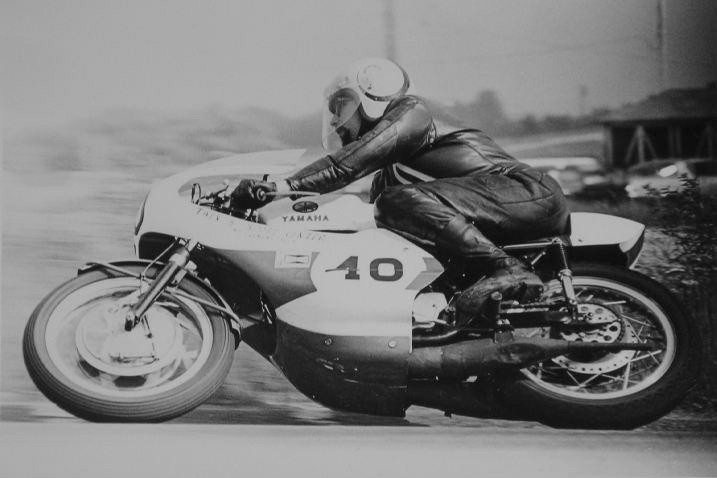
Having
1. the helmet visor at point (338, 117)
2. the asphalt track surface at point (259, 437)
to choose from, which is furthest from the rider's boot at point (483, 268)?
the helmet visor at point (338, 117)

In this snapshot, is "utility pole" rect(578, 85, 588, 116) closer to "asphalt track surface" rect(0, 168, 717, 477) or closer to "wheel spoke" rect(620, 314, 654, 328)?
"wheel spoke" rect(620, 314, 654, 328)

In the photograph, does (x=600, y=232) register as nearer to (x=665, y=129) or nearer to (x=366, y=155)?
(x=665, y=129)

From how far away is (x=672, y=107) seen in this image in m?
3.84

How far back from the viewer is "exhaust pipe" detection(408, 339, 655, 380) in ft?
10.9

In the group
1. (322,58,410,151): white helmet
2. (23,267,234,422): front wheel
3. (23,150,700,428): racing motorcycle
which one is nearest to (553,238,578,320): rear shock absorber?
(23,150,700,428): racing motorcycle

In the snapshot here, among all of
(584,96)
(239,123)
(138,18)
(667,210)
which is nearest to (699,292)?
(667,210)

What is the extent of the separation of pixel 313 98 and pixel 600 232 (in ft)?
4.31

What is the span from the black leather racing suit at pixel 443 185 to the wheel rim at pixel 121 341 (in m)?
0.71

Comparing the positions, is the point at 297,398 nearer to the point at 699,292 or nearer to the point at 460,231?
the point at 460,231

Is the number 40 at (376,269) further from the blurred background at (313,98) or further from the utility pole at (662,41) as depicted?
the utility pole at (662,41)

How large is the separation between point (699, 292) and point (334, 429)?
161 cm

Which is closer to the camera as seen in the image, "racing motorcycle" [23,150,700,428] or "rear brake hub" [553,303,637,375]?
"racing motorcycle" [23,150,700,428]

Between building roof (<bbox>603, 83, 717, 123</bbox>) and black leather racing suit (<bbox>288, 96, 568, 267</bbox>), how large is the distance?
56 cm

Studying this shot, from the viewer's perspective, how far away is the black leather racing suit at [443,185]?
10.9 feet
